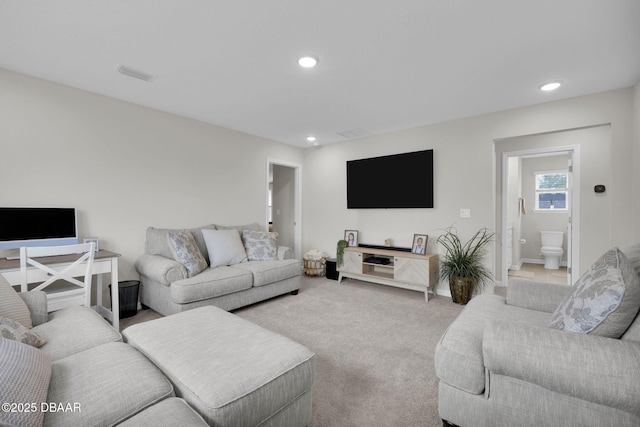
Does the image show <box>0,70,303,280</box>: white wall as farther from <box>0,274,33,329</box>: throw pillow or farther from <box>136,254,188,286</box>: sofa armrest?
<box>0,274,33,329</box>: throw pillow

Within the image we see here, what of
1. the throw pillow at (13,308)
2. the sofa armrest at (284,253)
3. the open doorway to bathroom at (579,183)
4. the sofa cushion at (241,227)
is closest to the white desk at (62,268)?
the throw pillow at (13,308)

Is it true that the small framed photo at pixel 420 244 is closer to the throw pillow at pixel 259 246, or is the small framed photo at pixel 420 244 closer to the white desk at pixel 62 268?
the throw pillow at pixel 259 246

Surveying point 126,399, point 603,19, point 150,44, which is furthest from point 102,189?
point 603,19

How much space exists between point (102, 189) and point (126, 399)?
9.30 ft

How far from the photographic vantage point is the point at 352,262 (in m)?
4.38

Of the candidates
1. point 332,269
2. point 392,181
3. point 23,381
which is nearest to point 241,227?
point 332,269

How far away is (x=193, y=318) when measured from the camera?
1.78 meters

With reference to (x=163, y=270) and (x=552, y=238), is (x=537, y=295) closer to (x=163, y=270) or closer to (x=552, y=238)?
(x=163, y=270)

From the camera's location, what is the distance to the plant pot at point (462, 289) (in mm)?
3460

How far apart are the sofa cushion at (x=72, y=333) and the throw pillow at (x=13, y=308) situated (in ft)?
0.25

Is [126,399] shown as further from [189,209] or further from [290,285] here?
[189,209]

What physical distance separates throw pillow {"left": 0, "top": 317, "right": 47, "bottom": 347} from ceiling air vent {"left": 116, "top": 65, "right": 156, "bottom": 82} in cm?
211

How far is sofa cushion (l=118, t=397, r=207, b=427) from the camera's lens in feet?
2.94

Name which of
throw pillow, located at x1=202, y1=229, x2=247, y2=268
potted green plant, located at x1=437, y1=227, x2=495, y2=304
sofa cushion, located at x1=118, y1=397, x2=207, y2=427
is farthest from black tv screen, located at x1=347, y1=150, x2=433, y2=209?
sofa cushion, located at x1=118, y1=397, x2=207, y2=427
